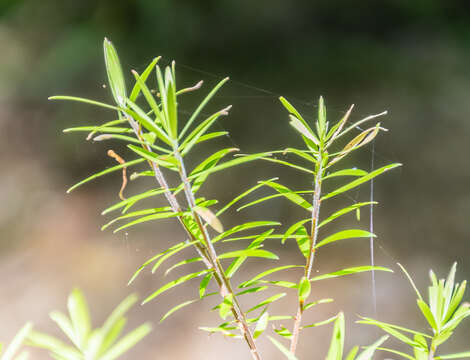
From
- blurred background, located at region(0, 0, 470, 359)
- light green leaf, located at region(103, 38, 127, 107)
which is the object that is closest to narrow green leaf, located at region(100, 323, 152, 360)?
light green leaf, located at region(103, 38, 127, 107)

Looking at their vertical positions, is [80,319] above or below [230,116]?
below

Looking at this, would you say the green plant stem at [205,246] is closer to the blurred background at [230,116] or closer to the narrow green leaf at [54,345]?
the narrow green leaf at [54,345]

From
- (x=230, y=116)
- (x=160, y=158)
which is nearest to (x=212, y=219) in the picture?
(x=160, y=158)

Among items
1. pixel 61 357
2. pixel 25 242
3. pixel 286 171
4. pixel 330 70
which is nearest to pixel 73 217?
pixel 25 242

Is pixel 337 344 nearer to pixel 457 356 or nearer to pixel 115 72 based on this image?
pixel 457 356

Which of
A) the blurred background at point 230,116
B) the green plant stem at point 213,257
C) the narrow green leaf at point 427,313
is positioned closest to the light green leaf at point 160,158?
the green plant stem at point 213,257

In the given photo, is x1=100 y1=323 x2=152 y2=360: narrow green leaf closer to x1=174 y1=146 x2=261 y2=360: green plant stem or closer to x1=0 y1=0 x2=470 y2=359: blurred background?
x1=174 y1=146 x2=261 y2=360: green plant stem

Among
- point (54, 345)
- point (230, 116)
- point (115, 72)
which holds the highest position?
point (230, 116)

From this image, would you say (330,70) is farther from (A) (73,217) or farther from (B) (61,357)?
(B) (61,357)

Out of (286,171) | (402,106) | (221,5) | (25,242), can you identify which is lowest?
(25,242)
